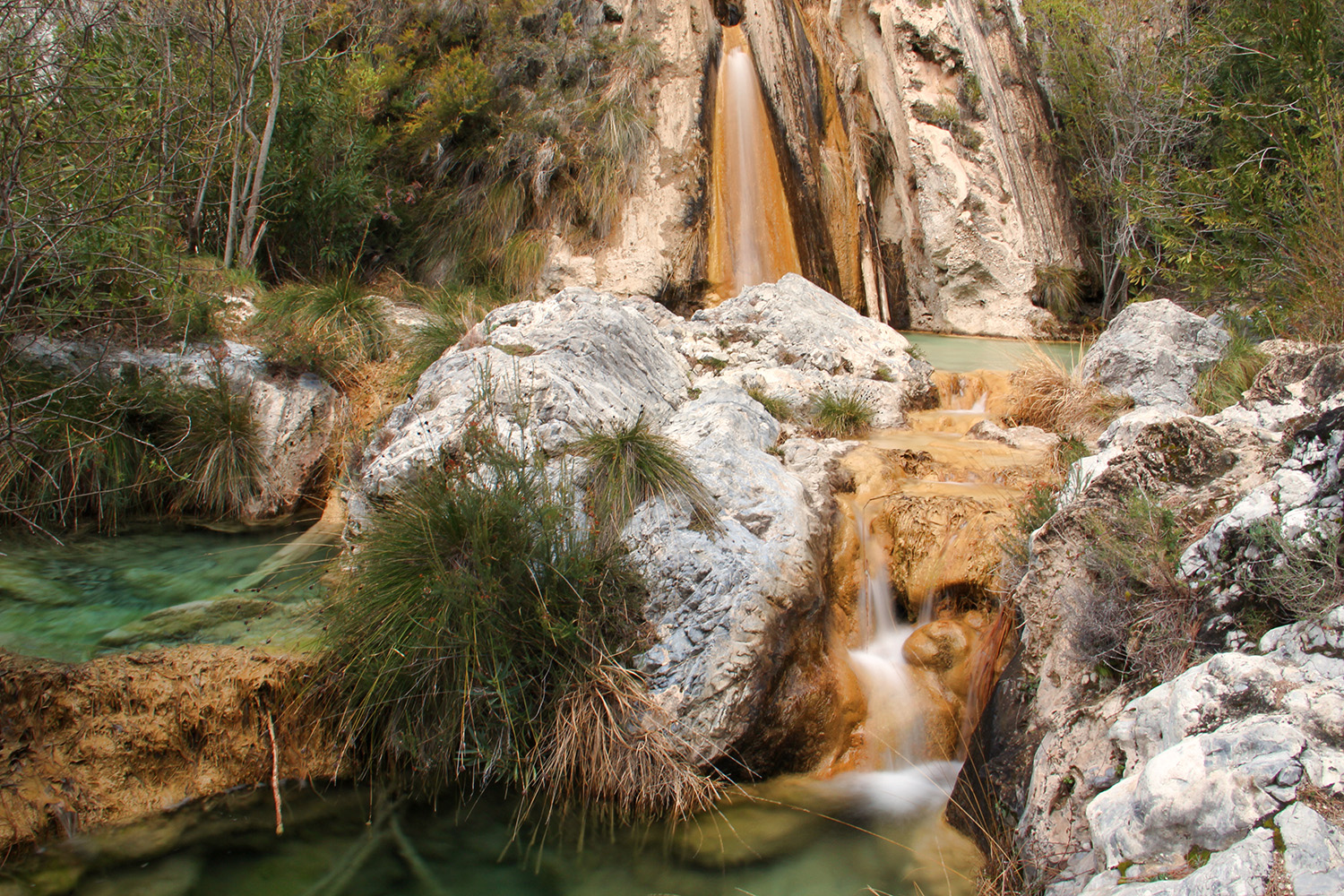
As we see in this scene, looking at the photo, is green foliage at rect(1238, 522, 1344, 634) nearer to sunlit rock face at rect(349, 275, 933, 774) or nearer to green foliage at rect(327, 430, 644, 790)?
sunlit rock face at rect(349, 275, 933, 774)

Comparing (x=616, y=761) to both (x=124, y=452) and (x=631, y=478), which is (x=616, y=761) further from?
(x=124, y=452)

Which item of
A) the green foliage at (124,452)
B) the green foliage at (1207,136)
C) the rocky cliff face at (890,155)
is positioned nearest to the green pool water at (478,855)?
the green foliage at (124,452)

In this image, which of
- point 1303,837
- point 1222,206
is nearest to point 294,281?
point 1222,206

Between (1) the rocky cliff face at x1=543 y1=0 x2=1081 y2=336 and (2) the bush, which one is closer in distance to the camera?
(2) the bush

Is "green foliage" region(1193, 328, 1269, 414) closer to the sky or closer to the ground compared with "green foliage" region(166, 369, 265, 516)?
closer to the sky

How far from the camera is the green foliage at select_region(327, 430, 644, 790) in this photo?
3490 millimetres

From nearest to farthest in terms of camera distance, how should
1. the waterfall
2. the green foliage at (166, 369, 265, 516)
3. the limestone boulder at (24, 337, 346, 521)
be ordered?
the waterfall < the green foliage at (166, 369, 265, 516) < the limestone boulder at (24, 337, 346, 521)

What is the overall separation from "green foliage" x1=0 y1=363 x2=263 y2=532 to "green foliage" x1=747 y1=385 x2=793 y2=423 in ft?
12.2

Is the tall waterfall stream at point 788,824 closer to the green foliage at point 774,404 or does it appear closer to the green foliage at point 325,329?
the green foliage at point 774,404

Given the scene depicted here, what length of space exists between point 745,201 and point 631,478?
25.2 ft

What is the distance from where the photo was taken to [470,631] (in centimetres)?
349

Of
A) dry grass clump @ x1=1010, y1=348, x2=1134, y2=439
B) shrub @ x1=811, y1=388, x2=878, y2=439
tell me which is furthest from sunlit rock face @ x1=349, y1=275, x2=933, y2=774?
dry grass clump @ x1=1010, y1=348, x2=1134, y2=439

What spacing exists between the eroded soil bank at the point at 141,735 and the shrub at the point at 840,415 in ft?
13.1

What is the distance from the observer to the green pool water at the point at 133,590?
3.80 metres
